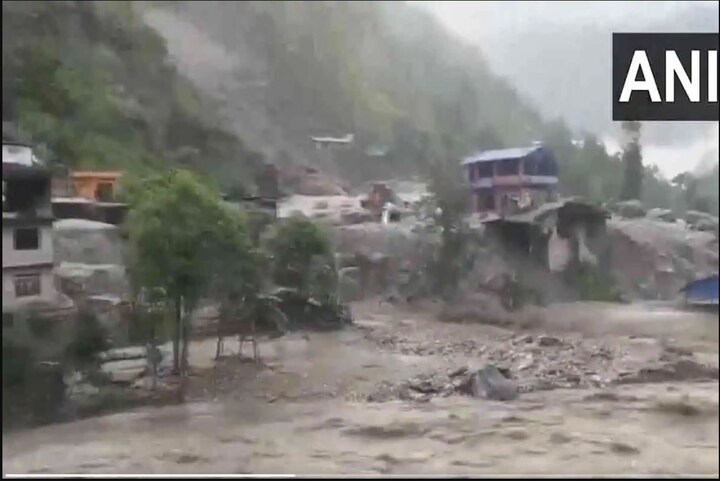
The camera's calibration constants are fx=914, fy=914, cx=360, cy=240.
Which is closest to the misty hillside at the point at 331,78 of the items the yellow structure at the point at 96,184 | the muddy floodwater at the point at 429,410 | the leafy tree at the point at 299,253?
the leafy tree at the point at 299,253

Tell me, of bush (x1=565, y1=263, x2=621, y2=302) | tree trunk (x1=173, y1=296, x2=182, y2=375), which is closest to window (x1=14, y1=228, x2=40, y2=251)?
tree trunk (x1=173, y1=296, x2=182, y2=375)

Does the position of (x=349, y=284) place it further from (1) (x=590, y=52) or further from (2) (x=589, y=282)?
(1) (x=590, y=52)

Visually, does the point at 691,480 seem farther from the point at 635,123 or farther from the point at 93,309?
the point at 93,309

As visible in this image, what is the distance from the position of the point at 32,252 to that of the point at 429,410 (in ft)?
3.24

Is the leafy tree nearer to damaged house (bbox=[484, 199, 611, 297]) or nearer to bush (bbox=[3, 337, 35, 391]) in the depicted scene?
damaged house (bbox=[484, 199, 611, 297])

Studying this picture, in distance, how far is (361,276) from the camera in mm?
2188

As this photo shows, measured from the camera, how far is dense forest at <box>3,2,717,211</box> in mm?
2145

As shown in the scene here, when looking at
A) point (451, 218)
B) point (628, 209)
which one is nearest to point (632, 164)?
point (628, 209)

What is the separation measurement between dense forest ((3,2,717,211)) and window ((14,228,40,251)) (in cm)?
19

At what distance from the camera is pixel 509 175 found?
2.15 meters

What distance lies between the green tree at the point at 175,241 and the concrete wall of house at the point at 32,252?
0.19 m

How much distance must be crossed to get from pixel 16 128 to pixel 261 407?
0.87 m

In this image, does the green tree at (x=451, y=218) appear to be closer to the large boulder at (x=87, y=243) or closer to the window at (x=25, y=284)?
the large boulder at (x=87, y=243)

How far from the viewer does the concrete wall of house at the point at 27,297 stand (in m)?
2.11
